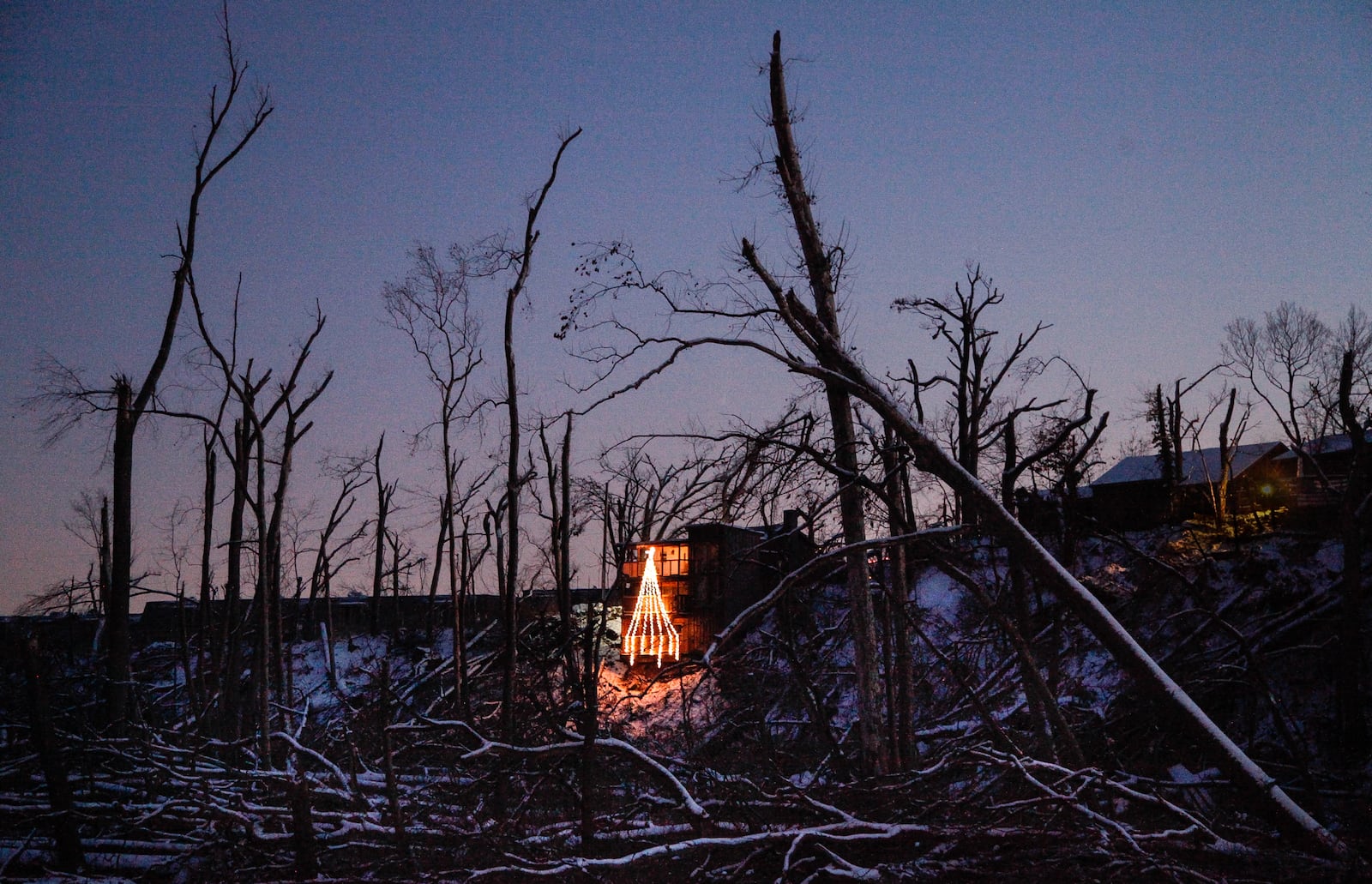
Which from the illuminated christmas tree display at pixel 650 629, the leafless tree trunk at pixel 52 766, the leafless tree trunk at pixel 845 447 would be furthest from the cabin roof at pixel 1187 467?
the leafless tree trunk at pixel 52 766

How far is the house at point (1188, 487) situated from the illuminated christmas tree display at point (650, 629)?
1385 cm

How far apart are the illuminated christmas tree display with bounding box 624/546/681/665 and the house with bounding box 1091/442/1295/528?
13.8 m

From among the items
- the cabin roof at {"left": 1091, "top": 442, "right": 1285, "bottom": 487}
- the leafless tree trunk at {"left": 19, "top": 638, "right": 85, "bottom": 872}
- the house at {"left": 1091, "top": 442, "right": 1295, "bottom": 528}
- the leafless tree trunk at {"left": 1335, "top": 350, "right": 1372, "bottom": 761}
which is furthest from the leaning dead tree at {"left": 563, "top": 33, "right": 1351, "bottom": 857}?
the cabin roof at {"left": 1091, "top": 442, "right": 1285, "bottom": 487}

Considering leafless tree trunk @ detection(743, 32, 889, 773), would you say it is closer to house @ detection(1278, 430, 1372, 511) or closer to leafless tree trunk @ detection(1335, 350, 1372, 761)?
leafless tree trunk @ detection(1335, 350, 1372, 761)

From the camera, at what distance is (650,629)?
2167 centimetres

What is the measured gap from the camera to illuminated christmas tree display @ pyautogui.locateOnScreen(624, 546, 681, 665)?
2078 cm

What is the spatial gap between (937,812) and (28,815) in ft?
25.2

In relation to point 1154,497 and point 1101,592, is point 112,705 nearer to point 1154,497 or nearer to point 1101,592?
point 1101,592

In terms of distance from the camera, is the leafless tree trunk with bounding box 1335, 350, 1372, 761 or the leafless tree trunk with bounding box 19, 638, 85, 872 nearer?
the leafless tree trunk with bounding box 19, 638, 85, 872

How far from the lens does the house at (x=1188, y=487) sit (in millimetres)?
25406

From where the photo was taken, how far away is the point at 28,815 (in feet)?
24.2

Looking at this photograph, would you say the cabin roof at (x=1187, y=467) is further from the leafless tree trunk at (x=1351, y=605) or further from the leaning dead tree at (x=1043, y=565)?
the leaning dead tree at (x=1043, y=565)

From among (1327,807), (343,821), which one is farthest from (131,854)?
(1327,807)

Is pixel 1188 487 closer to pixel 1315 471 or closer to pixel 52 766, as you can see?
pixel 1315 471
